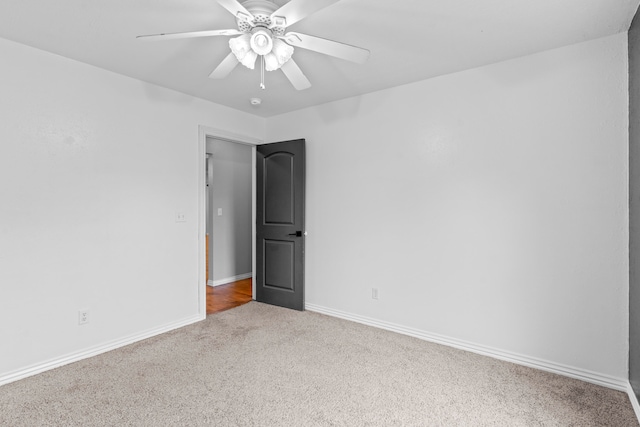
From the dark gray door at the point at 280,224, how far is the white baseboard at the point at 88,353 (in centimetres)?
97

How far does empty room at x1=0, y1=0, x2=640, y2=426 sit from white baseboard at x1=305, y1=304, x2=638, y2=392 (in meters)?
0.01

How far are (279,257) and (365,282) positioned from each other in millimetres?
1116

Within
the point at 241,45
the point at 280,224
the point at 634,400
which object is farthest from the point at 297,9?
the point at 634,400

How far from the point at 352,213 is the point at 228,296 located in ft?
6.99

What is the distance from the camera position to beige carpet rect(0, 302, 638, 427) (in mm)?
1903

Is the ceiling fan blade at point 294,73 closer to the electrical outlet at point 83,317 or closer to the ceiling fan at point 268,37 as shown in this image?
the ceiling fan at point 268,37

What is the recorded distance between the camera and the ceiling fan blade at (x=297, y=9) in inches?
55.5


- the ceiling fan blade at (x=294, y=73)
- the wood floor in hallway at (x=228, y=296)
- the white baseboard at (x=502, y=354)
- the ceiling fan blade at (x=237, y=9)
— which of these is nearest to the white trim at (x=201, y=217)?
the wood floor in hallway at (x=228, y=296)

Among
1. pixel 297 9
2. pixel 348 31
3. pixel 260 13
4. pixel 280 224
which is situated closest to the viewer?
pixel 297 9

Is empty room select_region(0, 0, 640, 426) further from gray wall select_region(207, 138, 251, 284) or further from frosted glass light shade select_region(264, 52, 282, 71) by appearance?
gray wall select_region(207, 138, 251, 284)

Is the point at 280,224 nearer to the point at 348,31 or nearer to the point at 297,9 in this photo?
the point at 348,31

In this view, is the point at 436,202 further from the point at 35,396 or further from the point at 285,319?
the point at 35,396

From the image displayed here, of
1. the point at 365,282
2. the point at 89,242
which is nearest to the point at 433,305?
the point at 365,282

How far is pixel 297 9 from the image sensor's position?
149 centimetres
